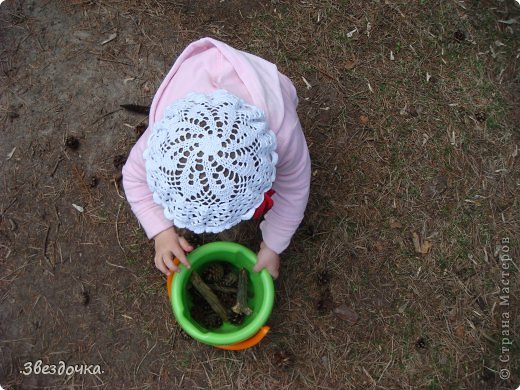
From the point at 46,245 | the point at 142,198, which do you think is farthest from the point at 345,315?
the point at 46,245

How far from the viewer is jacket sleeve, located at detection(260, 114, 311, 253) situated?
1.40 m

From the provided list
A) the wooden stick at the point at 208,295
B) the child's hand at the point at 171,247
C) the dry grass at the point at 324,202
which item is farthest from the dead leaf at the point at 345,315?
the child's hand at the point at 171,247

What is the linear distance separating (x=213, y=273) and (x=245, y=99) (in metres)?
0.69

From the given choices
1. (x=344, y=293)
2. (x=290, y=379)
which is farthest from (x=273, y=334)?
(x=344, y=293)

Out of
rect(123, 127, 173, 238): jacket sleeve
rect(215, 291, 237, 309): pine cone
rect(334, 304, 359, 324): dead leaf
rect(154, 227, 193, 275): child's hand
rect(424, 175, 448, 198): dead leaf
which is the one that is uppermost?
rect(123, 127, 173, 238): jacket sleeve

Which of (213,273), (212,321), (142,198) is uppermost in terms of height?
(142,198)

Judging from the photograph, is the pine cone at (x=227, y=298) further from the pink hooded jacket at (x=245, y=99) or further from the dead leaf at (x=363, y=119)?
the dead leaf at (x=363, y=119)

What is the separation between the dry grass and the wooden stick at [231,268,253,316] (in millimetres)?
270

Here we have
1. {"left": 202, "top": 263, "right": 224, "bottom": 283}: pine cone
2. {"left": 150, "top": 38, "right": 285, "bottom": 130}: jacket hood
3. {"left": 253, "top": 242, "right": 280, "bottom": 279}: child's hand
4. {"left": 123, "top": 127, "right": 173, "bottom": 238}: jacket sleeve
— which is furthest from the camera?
{"left": 202, "top": 263, "right": 224, "bottom": 283}: pine cone

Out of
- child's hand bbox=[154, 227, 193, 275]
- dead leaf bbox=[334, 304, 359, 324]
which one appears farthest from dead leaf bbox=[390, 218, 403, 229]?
child's hand bbox=[154, 227, 193, 275]

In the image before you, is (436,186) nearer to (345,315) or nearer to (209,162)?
(345,315)

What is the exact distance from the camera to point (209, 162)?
1019mm

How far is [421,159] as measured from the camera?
6.65ft

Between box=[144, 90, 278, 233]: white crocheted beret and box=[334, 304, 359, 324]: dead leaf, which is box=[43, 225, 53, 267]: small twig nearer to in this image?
box=[144, 90, 278, 233]: white crocheted beret
